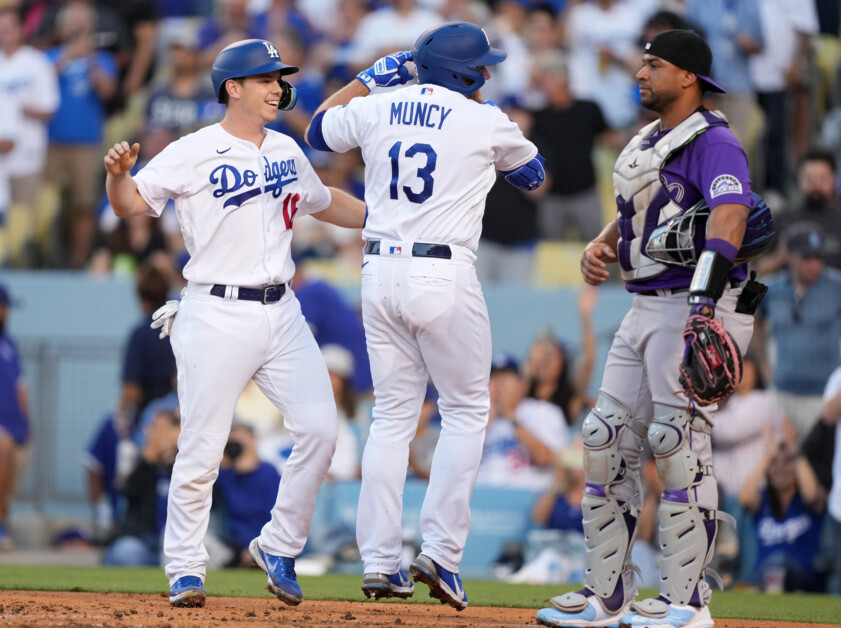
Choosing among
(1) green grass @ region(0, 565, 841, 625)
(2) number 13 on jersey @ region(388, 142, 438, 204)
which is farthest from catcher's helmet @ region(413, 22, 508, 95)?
(1) green grass @ region(0, 565, 841, 625)

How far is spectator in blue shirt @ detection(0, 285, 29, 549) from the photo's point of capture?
1039cm

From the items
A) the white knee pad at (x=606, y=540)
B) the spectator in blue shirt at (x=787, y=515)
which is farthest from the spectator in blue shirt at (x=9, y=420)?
the white knee pad at (x=606, y=540)

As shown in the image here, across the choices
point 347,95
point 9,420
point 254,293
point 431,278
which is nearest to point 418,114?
point 347,95

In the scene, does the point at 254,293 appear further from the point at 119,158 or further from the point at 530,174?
the point at 530,174

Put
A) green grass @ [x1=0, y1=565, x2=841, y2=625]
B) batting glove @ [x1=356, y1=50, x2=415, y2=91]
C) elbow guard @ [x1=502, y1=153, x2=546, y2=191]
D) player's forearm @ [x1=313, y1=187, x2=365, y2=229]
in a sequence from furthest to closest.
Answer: green grass @ [x1=0, y1=565, x2=841, y2=625], player's forearm @ [x1=313, y1=187, x2=365, y2=229], batting glove @ [x1=356, y1=50, x2=415, y2=91], elbow guard @ [x1=502, y1=153, x2=546, y2=191]

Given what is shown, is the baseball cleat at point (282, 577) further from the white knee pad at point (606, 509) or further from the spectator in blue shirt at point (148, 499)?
the spectator in blue shirt at point (148, 499)

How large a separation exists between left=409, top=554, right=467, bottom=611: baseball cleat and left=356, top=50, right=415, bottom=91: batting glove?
218cm

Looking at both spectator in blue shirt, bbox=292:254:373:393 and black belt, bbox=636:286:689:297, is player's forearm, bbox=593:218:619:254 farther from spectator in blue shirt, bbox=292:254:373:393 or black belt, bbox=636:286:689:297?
spectator in blue shirt, bbox=292:254:373:393

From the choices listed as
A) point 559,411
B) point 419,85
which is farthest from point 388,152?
point 559,411

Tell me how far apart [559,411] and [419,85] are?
466 cm

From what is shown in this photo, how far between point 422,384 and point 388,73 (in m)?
1.46

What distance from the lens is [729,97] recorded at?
11664 mm

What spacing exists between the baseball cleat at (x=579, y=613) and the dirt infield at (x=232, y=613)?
0.54 ft

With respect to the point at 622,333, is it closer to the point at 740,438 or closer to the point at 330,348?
the point at 740,438
